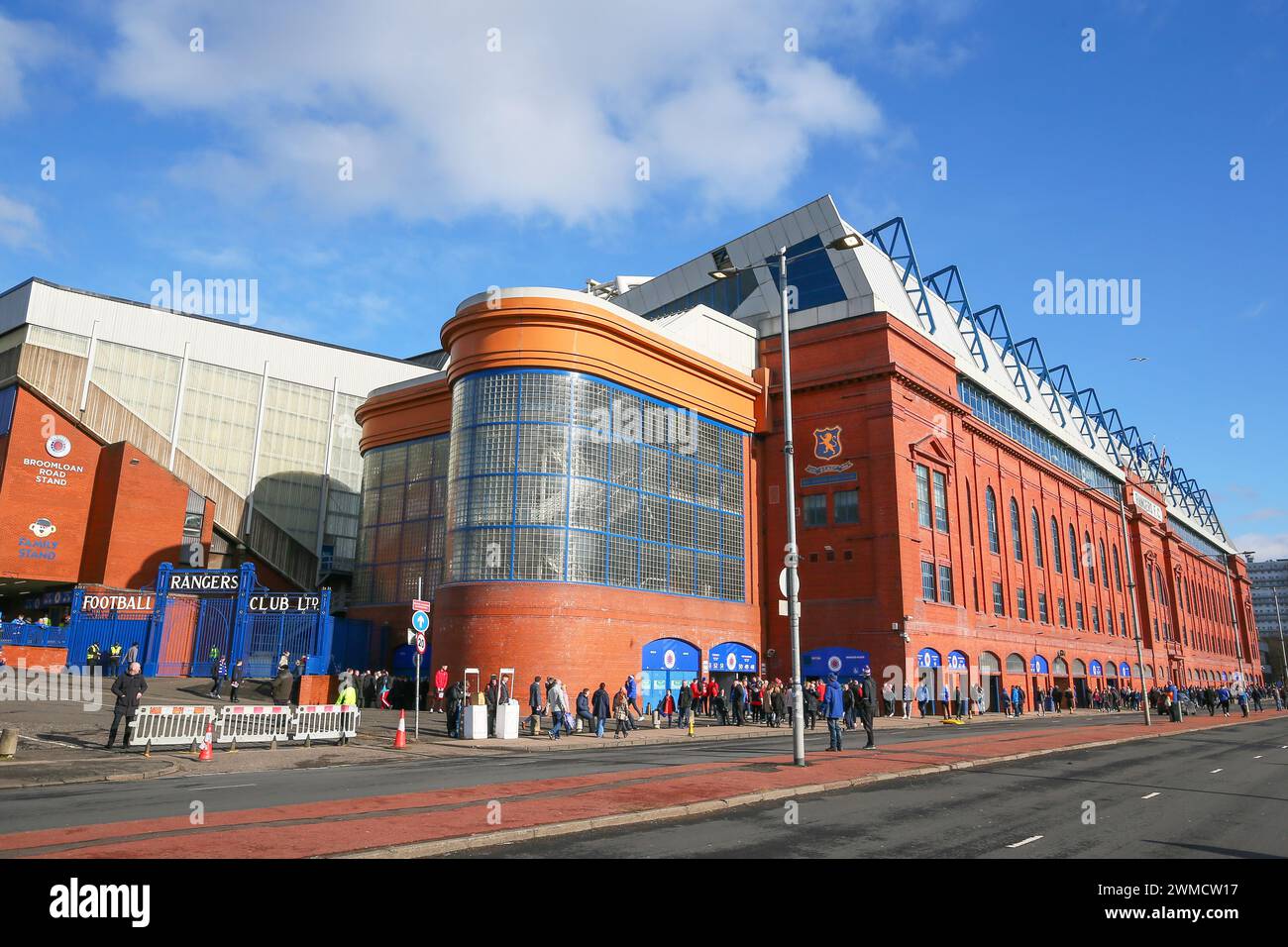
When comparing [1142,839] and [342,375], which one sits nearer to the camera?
[1142,839]

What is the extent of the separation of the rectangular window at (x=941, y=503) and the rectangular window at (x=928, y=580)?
279cm

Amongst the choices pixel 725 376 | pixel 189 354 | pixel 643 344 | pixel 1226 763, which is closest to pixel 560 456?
pixel 643 344

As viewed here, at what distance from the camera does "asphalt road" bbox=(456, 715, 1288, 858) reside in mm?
8688

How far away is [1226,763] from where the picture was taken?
19938 mm

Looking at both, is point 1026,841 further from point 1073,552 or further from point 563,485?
point 1073,552

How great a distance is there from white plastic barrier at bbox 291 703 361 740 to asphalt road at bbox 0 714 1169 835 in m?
3.70

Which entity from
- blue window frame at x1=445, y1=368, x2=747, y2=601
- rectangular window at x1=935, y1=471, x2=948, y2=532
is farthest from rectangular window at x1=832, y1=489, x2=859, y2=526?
blue window frame at x1=445, y1=368, x2=747, y2=601

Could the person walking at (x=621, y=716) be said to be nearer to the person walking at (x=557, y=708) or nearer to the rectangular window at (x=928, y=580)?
the person walking at (x=557, y=708)

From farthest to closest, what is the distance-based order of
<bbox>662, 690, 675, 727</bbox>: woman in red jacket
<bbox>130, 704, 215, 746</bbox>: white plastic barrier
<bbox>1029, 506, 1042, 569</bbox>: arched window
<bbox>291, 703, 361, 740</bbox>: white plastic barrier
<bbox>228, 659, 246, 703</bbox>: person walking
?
<bbox>1029, 506, 1042, 569</bbox>: arched window
<bbox>662, 690, 675, 727</bbox>: woman in red jacket
<bbox>228, 659, 246, 703</bbox>: person walking
<bbox>291, 703, 361, 740</bbox>: white plastic barrier
<bbox>130, 704, 215, 746</bbox>: white plastic barrier

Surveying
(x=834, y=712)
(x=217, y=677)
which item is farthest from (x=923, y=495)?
(x=217, y=677)

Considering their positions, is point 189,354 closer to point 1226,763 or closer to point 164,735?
point 164,735

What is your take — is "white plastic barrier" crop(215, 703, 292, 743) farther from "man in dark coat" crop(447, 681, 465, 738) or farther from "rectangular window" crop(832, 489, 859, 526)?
"rectangular window" crop(832, 489, 859, 526)

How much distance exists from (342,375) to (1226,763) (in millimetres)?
58003

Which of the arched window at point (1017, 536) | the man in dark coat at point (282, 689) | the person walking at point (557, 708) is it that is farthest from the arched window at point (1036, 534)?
the man in dark coat at point (282, 689)
